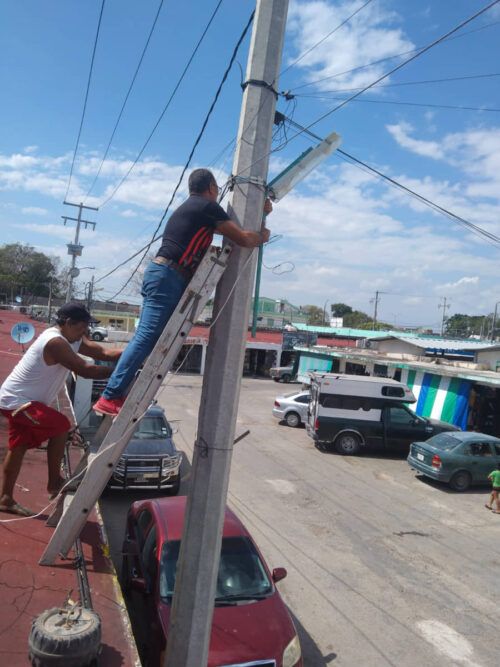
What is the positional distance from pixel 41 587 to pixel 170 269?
7.89ft

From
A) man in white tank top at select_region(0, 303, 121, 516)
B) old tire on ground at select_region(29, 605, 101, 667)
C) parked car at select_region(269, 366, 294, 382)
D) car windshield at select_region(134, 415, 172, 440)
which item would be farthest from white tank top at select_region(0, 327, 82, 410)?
parked car at select_region(269, 366, 294, 382)

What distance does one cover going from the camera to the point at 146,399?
329 cm

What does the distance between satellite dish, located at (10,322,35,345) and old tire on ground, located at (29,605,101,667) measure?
10.0 meters

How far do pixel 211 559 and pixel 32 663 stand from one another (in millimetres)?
1135

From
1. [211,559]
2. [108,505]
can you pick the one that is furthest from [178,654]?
[108,505]

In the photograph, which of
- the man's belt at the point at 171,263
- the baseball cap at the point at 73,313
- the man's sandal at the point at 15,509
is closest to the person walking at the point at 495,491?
the man's sandal at the point at 15,509

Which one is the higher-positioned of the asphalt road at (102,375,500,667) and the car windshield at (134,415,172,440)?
the car windshield at (134,415,172,440)

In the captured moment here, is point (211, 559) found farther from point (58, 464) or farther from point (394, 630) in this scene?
point (394, 630)

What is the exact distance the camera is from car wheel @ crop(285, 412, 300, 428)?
2131 cm

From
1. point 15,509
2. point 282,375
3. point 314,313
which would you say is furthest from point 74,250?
point 314,313

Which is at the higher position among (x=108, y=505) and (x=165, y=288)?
(x=165, y=288)

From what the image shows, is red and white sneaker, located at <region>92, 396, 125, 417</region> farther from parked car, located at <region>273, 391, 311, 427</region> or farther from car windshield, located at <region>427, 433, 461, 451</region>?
parked car, located at <region>273, 391, 311, 427</region>

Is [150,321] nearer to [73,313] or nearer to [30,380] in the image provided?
[73,313]

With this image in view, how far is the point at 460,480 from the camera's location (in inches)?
544
